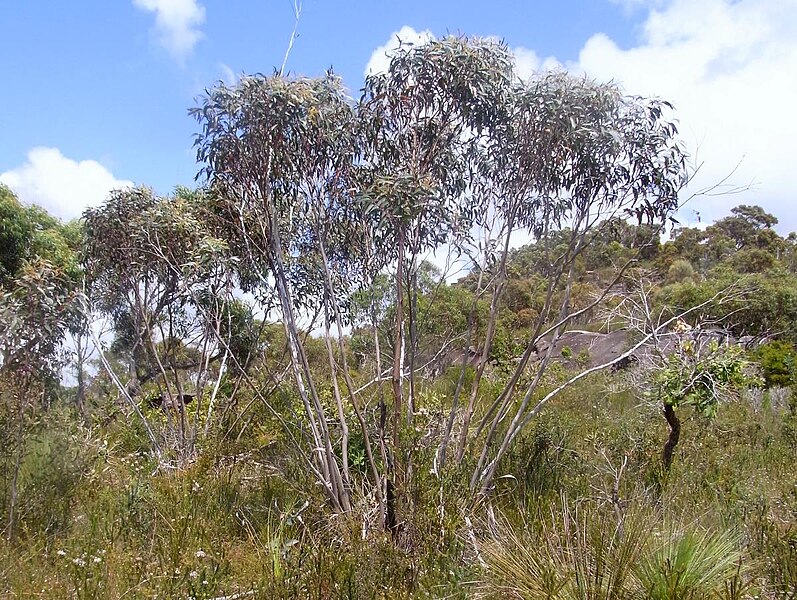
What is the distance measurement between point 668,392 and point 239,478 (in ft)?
14.0

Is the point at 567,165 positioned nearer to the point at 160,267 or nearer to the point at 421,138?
the point at 421,138

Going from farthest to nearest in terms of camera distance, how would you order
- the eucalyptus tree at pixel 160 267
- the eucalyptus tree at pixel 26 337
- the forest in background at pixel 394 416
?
the eucalyptus tree at pixel 160 267 → the eucalyptus tree at pixel 26 337 → the forest in background at pixel 394 416

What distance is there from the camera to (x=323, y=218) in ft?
18.3

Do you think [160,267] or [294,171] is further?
[160,267]

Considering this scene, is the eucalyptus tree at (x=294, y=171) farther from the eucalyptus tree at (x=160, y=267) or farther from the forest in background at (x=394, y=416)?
the eucalyptus tree at (x=160, y=267)

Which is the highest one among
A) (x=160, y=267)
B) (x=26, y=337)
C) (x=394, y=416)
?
(x=160, y=267)

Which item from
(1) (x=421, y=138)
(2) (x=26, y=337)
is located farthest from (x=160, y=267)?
(1) (x=421, y=138)

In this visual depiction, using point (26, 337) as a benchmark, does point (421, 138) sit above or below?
above

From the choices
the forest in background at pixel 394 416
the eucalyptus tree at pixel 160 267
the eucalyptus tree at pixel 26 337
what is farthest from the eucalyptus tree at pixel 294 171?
the eucalyptus tree at pixel 26 337

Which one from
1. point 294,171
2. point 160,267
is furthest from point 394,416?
point 160,267

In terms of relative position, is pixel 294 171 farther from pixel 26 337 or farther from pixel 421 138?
pixel 26 337

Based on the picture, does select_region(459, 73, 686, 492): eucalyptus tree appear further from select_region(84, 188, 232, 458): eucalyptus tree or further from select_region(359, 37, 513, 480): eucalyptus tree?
select_region(84, 188, 232, 458): eucalyptus tree

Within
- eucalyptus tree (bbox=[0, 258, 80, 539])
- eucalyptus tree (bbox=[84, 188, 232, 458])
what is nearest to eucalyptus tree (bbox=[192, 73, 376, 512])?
eucalyptus tree (bbox=[84, 188, 232, 458])

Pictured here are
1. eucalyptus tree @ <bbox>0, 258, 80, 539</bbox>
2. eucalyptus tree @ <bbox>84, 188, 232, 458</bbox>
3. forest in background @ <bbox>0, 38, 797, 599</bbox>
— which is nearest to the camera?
forest in background @ <bbox>0, 38, 797, 599</bbox>
